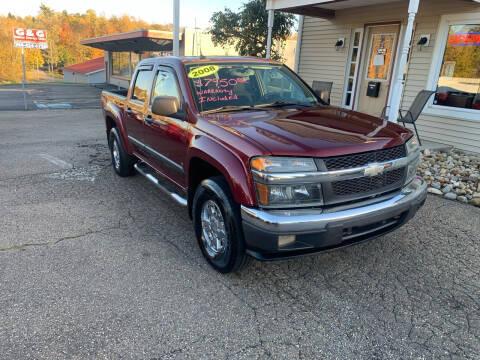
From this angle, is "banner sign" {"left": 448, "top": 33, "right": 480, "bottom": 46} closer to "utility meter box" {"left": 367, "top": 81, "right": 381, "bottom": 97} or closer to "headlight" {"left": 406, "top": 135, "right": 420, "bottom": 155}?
"utility meter box" {"left": 367, "top": 81, "right": 381, "bottom": 97}

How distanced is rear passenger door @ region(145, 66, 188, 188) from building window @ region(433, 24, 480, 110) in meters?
6.64

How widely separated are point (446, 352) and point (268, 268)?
4.90ft

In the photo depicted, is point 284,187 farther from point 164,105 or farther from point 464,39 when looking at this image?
point 464,39

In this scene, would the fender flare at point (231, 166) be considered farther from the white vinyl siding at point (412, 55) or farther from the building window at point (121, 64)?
the building window at point (121, 64)

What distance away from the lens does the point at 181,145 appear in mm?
3656

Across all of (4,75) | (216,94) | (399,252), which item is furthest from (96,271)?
(4,75)

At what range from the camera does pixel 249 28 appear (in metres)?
14.9

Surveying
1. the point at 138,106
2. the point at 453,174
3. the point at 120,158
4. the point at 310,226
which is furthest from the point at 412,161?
the point at 120,158

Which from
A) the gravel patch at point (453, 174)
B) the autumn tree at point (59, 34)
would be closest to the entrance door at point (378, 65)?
the gravel patch at point (453, 174)

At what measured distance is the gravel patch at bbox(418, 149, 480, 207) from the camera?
527 centimetres

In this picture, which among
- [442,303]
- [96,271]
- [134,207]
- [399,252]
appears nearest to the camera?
[442,303]

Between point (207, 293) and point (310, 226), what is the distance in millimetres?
1046

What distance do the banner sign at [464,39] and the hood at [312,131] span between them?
5572 mm

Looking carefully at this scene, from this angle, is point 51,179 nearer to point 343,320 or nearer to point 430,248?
point 343,320
